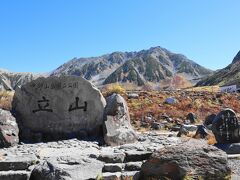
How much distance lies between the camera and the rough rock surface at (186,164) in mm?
8328

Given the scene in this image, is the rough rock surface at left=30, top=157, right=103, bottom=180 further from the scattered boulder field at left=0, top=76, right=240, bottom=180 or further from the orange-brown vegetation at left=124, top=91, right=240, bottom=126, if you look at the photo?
the orange-brown vegetation at left=124, top=91, right=240, bottom=126

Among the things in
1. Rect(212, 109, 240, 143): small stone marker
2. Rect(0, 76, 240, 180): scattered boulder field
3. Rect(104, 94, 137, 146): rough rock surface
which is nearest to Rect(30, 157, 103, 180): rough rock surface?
Rect(0, 76, 240, 180): scattered boulder field

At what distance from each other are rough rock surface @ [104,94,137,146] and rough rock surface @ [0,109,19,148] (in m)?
3.80

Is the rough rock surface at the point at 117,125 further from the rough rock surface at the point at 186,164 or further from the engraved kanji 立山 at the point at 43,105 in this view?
the rough rock surface at the point at 186,164

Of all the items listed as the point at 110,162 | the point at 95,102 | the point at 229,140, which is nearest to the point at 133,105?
the point at 95,102

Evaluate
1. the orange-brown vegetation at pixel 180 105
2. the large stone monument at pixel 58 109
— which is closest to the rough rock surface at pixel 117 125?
the large stone monument at pixel 58 109

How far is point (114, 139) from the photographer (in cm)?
1683

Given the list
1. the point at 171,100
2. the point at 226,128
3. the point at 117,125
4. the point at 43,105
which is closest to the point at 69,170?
the point at 226,128

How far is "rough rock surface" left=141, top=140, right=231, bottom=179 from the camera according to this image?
833 centimetres

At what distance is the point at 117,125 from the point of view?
17.7m

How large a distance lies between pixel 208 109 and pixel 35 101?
1557cm

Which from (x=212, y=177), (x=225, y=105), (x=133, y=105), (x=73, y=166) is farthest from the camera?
(x=225, y=105)

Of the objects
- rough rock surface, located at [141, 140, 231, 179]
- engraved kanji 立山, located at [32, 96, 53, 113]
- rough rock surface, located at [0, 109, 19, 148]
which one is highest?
engraved kanji 立山, located at [32, 96, 53, 113]

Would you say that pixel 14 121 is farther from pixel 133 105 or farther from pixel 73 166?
pixel 133 105
